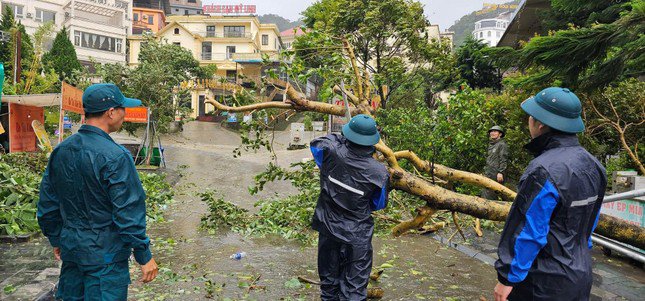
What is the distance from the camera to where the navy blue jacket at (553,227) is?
2455 mm

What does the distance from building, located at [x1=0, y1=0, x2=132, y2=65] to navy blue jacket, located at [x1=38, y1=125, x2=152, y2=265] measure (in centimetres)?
4631

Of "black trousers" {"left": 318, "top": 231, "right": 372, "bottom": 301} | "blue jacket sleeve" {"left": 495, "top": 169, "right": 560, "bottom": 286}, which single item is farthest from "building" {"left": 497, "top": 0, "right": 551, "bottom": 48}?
"blue jacket sleeve" {"left": 495, "top": 169, "right": 560, "bottom": 286}

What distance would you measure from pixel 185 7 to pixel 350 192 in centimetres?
10287

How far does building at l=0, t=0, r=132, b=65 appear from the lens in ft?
147

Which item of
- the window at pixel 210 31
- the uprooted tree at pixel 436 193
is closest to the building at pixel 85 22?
the window at pixel 210 31

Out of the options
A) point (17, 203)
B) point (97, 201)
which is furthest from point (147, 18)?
point (97, 201)

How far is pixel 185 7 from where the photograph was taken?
97938 millimetres

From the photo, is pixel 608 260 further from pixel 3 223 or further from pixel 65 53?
pixel 65 53

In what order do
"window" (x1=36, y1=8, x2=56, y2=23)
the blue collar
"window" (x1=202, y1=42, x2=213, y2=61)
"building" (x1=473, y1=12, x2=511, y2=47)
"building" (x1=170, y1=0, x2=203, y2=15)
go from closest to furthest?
1. the blue collar
2. "window" (x1=36, y1=8, x2=56, y2=23)
3. "window" (x1=202, y1=42, x2=213, y2=61)
4. "building" (x1=170, y1=0, x2=203, y2=15)
5. "building" (x1=473, y1=12, x2=511, y2=47)

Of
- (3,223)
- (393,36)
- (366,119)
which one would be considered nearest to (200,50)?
(393,36)

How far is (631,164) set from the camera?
837cm

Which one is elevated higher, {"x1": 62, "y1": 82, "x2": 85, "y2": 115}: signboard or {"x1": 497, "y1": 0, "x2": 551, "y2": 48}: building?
{"x1": 497, "y1": 0, "x2": 551, "y2": 48}: building

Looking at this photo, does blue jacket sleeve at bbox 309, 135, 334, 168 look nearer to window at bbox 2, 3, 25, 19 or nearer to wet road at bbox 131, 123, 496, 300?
wet road at bbox 131, 123, 496, 300

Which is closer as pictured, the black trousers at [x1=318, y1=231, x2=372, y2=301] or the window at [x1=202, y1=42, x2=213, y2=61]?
the black trousers at [x1=318, y1=231, x2=372, y2=301]
